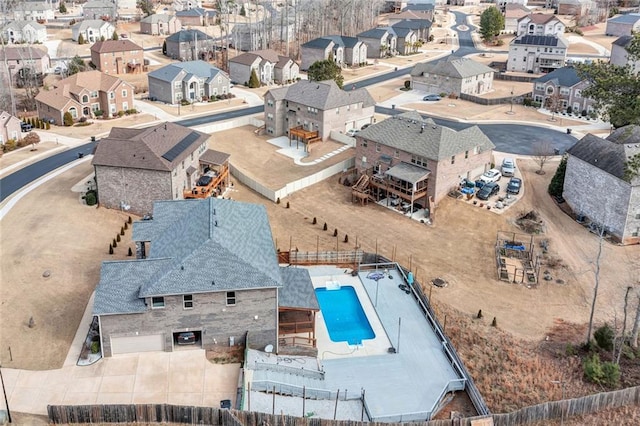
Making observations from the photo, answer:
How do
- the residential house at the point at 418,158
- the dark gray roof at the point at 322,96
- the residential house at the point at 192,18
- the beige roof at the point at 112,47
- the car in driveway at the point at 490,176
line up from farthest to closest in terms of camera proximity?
the residential house at the point at 192,18 < the beige roof at the point at 112,47 < the dark gray roof at the point at 322,96 < the car in driveway at the point at 490,176 < the residential house at the point at 418,158

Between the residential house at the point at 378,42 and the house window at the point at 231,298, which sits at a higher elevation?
the residential house at the point at 378,42

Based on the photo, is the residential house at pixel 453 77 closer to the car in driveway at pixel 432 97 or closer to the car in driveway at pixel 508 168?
the car in driveway at pixel 432 97

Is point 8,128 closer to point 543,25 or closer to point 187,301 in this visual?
point 187,301

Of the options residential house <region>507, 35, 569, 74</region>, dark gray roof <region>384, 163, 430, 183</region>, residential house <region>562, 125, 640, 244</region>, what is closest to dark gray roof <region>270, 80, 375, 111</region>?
dark gray roof <region>384, 163, 430, 183</region>

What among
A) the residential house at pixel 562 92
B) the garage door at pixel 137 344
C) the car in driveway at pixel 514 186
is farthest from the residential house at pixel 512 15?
the garage door at pixel 137 344

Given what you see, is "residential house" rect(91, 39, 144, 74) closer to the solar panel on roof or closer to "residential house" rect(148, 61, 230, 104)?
"residential house" rect(148, 61, 230, 104)

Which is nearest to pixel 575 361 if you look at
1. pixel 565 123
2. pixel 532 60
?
pixel 565 123

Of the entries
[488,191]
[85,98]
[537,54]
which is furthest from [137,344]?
[537,54]
